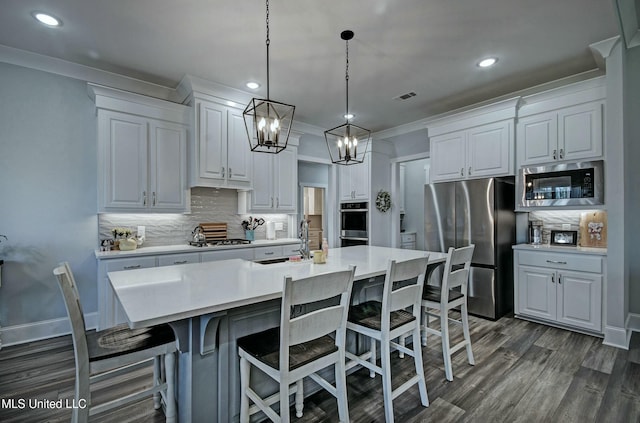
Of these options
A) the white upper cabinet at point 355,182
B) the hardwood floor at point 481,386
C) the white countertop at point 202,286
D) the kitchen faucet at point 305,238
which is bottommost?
the hardwood floor at point 481,386

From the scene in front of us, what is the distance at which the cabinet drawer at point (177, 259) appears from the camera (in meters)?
3.42

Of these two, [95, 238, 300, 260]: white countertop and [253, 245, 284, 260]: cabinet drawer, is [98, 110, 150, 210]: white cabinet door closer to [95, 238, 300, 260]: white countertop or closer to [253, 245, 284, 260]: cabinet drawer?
[95, 238, 300, 260]: white countertop

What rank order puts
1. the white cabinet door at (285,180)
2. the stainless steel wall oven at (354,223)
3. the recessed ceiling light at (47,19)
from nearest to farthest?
the recessed ceiling light at (47,19)
the white cabinet door at (285,180)
the stainless steel wall oven at (354,223)

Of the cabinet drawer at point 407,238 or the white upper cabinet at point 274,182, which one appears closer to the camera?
the white upper cabinet at point 274,182

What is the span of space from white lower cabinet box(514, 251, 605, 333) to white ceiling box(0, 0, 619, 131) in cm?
216

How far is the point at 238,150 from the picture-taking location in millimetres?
4129

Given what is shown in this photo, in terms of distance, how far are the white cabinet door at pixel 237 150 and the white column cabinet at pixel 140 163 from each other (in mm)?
552

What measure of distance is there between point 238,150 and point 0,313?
2.97 meters

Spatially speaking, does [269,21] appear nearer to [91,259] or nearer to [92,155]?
[92,155]

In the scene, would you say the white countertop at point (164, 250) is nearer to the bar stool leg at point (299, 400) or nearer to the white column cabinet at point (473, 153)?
the bar stool leg at point (299, 400)

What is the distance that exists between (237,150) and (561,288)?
4.21 m

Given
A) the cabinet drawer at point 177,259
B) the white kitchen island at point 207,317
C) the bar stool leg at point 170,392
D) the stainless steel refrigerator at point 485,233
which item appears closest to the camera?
the white kitchen island at point 207,317

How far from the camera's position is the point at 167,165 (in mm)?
3703

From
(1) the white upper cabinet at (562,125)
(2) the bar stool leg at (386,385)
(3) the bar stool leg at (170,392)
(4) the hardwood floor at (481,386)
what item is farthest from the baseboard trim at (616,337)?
(3) the bar stool leg at (170,392)
